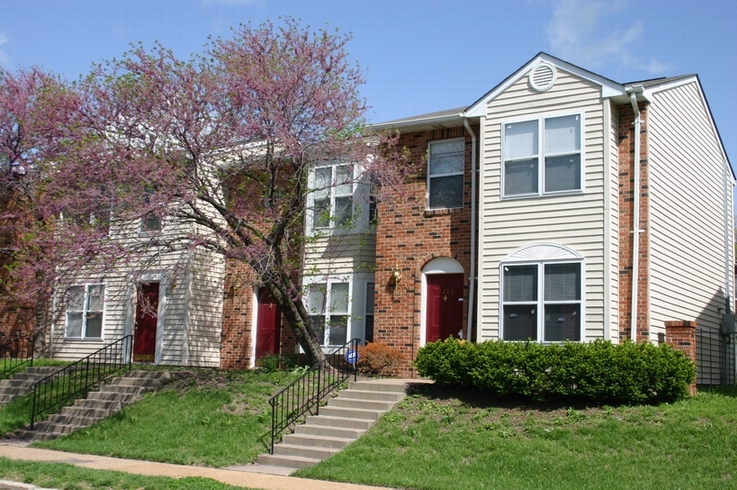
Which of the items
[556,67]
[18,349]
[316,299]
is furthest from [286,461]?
[18,349]

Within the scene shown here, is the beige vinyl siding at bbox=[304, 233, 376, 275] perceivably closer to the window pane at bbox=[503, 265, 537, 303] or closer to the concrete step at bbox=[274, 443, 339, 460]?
the window pane at bbox=[503, 265, 537, 303]

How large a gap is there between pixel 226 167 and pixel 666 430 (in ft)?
34.4

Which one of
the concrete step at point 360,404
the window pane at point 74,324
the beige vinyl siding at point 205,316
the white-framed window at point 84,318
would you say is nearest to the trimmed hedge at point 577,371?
the concrete step at point 360,404

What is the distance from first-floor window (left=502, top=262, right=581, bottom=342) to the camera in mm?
15875

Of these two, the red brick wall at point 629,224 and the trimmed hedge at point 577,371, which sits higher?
the red brick wall at point 629,224

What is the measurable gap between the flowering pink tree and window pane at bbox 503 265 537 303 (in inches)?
131

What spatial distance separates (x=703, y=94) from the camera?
20.3 meters

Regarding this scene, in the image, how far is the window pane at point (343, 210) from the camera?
2041 cm

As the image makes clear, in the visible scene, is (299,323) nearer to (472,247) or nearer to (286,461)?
(472,247)

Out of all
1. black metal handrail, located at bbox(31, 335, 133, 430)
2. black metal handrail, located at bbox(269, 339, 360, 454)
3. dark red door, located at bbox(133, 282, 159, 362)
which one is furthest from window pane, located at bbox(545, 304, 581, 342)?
dark red door, located at bbox(133, 282, 159, 362)

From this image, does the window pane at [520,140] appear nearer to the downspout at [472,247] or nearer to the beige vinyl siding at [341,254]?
the downspout at [472,247]

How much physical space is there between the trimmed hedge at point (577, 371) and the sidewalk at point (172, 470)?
3.73 metres

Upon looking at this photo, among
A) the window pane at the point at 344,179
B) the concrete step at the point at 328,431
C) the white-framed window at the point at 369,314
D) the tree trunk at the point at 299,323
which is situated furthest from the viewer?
the white-framed window at the point at 369,314

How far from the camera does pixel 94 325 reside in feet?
79.3
